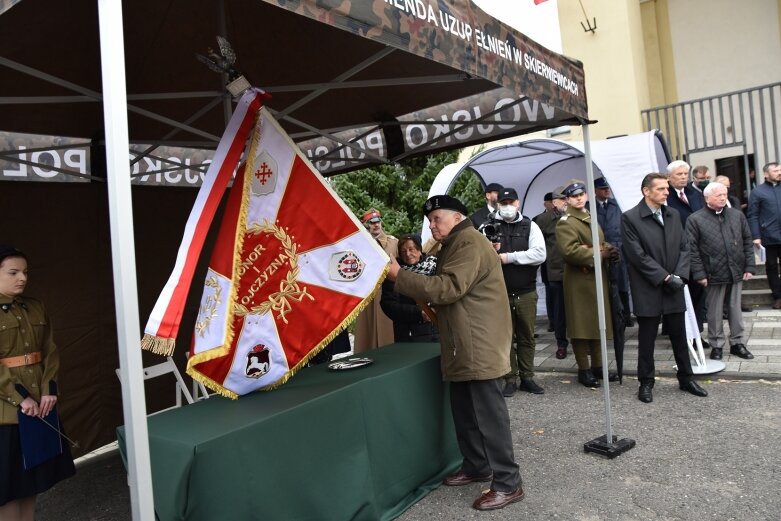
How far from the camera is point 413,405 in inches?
128

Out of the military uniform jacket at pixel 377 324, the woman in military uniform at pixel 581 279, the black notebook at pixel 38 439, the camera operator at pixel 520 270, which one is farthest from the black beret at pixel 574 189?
the black notebook at pixel 38 439

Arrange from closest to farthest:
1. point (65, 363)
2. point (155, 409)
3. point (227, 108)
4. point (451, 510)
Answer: point (451, 510)
point (227, 108)
point (65, 363)
point (155, 409)

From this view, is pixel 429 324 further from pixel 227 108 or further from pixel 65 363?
pixel 65 363

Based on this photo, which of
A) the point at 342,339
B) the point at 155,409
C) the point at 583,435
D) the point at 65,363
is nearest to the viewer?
the point at 583,435

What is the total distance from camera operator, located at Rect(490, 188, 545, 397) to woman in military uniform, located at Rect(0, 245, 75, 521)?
3.56 m

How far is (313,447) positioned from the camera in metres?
2.59

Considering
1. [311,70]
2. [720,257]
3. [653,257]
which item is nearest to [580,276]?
[653,257]

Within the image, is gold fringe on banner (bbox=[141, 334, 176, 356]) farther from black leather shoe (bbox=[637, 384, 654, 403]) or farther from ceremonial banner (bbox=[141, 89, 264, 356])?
black leather shoe (bbox=[637, 384, 654, 403])

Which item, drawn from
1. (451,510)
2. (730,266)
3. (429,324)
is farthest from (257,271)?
(730,266)

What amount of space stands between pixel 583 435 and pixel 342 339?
276 cm

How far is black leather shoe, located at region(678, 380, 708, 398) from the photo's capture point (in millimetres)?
4645

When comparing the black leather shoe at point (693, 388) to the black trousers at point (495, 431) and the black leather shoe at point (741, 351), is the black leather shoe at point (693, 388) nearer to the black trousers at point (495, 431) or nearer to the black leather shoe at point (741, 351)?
the black leather shoe at point (741, 351)

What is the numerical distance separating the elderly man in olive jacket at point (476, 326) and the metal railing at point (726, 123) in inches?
298

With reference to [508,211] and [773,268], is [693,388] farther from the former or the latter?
[773,268]
